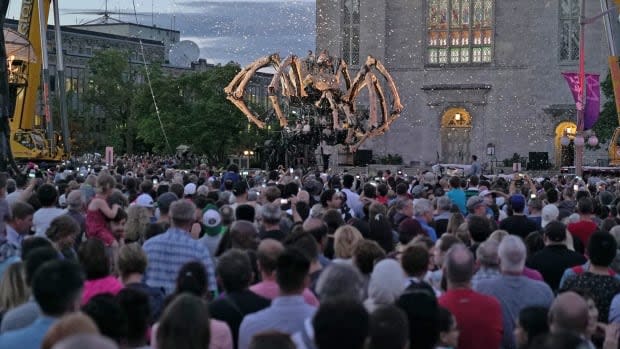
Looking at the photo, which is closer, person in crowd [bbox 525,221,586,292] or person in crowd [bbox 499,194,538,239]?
person in crowd [bbox 525,221,586,292]

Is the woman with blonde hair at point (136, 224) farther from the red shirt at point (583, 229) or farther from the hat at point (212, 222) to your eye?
the red shirt at point (583, 229)

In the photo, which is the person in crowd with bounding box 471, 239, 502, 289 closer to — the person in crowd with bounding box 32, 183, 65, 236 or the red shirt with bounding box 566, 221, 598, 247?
the red shirt with bounding box 566, 221, 598, 247

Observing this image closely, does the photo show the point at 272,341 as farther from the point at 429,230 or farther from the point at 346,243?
the point at 429,230

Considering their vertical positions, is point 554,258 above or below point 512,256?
below

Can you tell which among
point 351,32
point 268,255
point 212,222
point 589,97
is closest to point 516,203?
point 212,222

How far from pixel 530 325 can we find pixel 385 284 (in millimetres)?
1155

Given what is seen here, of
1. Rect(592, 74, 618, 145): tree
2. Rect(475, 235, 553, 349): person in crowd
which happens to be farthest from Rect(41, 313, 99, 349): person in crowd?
Rect(592, 74, 618, 145): tree

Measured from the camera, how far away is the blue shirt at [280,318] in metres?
7.49

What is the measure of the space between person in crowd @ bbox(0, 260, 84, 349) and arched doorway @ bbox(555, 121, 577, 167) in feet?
184

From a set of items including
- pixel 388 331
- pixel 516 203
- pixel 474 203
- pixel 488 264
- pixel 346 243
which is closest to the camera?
pixel 388 331

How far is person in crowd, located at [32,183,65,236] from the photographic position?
41.7 feet

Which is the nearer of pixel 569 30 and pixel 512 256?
pixel 512 256

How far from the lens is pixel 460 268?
8.13 metres

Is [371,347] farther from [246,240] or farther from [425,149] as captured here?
[425,149]
